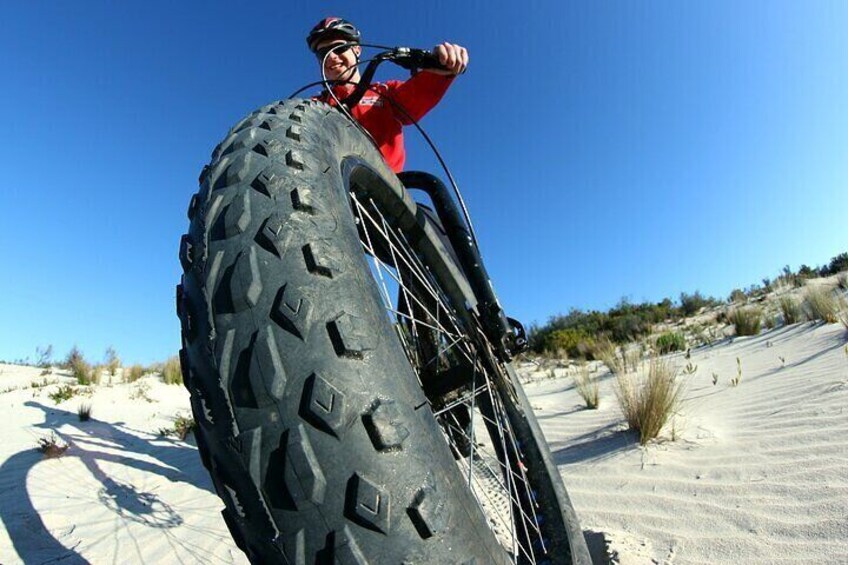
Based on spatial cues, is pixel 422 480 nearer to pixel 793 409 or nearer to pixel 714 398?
pixel 793 409

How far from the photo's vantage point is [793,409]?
3.42 meters

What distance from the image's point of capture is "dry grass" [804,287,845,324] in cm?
700

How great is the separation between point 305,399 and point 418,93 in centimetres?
200

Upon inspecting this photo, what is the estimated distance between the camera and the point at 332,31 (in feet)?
7.93

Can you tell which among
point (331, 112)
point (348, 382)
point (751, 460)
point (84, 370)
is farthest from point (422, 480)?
point (84, 370)

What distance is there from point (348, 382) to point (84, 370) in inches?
461

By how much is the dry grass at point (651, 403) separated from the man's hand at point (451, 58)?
2.79 m

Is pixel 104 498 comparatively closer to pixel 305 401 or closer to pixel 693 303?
pixel 305 401

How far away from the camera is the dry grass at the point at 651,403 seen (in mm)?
3488

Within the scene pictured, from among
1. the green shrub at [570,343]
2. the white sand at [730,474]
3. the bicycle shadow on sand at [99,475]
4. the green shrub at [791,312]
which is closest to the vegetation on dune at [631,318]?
the green shrub at [570,343]

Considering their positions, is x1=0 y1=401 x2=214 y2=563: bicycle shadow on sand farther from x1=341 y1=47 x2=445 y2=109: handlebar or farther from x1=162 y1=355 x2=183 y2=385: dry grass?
x1=162 y1=355 x2=183 y2=385: dry grass

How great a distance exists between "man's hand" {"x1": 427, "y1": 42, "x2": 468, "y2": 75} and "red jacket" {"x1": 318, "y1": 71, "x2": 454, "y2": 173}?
12cm

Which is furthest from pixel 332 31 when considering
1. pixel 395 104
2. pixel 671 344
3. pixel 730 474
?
pixel 671 344

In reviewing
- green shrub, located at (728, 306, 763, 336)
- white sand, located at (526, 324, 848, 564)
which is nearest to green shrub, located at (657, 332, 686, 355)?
green shrub, located at (728, 306, 763, 336)
